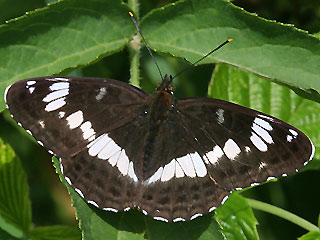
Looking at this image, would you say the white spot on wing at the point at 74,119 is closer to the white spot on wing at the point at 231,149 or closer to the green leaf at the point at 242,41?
the green leaf at the point at 242,41

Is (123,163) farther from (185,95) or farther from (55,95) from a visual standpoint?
(185,95)

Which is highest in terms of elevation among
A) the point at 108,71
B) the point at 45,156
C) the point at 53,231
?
the point at 108,71

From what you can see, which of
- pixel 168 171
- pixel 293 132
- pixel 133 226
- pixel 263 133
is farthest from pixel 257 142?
pixel 133 226

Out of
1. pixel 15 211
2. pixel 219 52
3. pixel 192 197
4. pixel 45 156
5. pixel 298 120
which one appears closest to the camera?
pixel 192 197

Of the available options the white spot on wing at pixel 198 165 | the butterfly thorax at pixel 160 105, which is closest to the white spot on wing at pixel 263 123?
the white spot on wing at pixel 198 165

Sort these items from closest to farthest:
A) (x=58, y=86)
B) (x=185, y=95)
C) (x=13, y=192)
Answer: (x=58, y=86)
(x=13, y=192)
(x=185, y=95)

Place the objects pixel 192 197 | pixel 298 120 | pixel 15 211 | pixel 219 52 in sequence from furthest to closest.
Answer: pixel 298 120, pixel 15 211, pixel 219 52, pixel 192 197

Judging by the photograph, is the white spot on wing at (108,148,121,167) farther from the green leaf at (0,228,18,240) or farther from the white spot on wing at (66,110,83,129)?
the green leaf at (0,228,18,240)

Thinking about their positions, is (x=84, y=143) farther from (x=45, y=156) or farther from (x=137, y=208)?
(x=45, y=156)

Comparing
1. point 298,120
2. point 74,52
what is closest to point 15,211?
point 74,52
